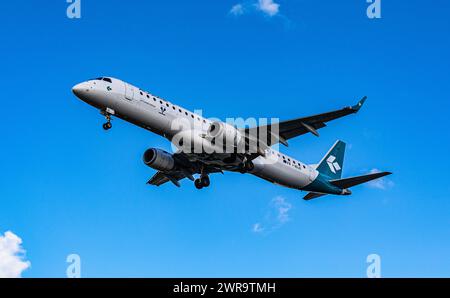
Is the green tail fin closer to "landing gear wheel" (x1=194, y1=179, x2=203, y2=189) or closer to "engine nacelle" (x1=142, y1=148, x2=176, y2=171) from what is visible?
"landing gear wheel" (x1=194, y1=179, x2=203, y2=189)

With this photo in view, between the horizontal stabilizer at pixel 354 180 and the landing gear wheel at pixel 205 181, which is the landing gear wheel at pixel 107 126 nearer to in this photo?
the landing gear wheel at pixel 205 181

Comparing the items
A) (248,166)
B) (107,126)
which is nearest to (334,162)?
(248,166)

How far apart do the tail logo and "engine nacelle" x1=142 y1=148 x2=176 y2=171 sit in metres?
14.0

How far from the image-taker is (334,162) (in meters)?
49.2

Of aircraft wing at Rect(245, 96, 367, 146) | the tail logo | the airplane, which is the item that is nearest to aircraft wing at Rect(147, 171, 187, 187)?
the airplane

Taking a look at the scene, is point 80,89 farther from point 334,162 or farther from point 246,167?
point 334,162

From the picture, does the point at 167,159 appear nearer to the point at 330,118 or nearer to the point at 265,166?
the point at 265,166

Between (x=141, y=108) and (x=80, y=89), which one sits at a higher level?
(x=80, y=89)

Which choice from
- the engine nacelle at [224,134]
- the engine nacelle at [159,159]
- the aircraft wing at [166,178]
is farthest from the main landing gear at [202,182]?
the engine nacelle at [224,134]

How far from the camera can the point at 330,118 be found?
116 ft

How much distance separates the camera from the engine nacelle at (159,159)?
40.5m

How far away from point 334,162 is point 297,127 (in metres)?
12.9

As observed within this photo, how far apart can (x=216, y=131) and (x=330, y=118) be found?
6895mm
